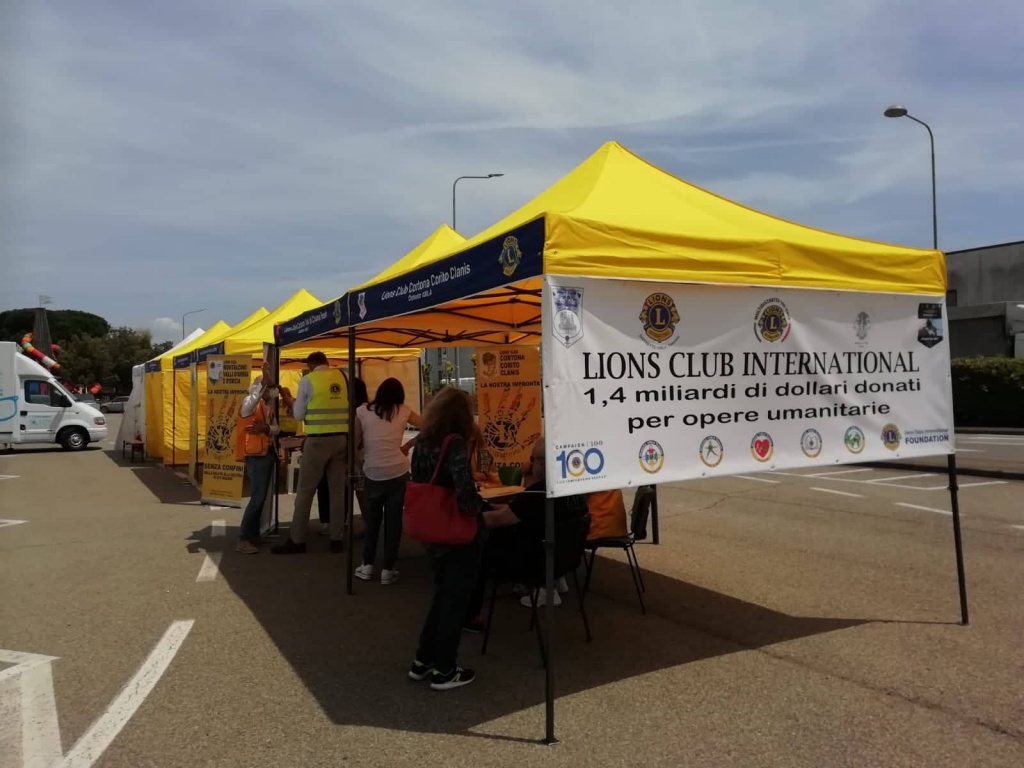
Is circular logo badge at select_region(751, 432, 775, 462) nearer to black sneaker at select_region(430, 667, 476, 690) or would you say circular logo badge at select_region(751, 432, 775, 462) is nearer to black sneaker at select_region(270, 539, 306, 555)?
black sneaker at select_region(430, 667, 476, 690)

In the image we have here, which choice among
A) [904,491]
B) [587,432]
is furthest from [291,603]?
[904,491]

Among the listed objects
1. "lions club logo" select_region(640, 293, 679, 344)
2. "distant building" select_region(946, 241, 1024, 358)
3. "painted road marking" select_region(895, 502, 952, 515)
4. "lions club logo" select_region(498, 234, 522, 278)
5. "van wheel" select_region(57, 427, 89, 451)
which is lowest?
"painted road marking" select_region(895, 502, 952, 515)

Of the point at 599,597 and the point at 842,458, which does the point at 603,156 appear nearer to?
the point at 842,458

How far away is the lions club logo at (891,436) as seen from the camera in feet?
16.8

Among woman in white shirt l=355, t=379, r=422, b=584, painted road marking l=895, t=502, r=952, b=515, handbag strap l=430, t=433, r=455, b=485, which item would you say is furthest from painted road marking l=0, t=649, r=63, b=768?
painted road marking l=895, t=502, r=952, b=515

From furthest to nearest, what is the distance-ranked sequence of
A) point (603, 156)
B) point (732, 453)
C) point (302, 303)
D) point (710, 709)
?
point (302, 303)
point (603, 156)
point (732, 453)
point (710, 709)

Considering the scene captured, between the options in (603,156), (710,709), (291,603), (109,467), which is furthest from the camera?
A: (109,467)

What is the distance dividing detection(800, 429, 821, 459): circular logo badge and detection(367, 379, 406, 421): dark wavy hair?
325 centimetres

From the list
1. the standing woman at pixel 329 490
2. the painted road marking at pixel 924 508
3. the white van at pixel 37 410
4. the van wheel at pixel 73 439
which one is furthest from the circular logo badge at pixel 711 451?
the van wheel at pixel 73 439

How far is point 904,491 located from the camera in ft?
37.0

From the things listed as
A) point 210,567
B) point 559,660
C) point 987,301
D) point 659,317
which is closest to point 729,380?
point 659,317

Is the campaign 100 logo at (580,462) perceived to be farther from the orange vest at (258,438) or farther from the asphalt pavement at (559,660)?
the orange vest at (258,438)

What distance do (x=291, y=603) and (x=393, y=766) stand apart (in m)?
2.85

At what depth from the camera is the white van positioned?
2056 centimetres
